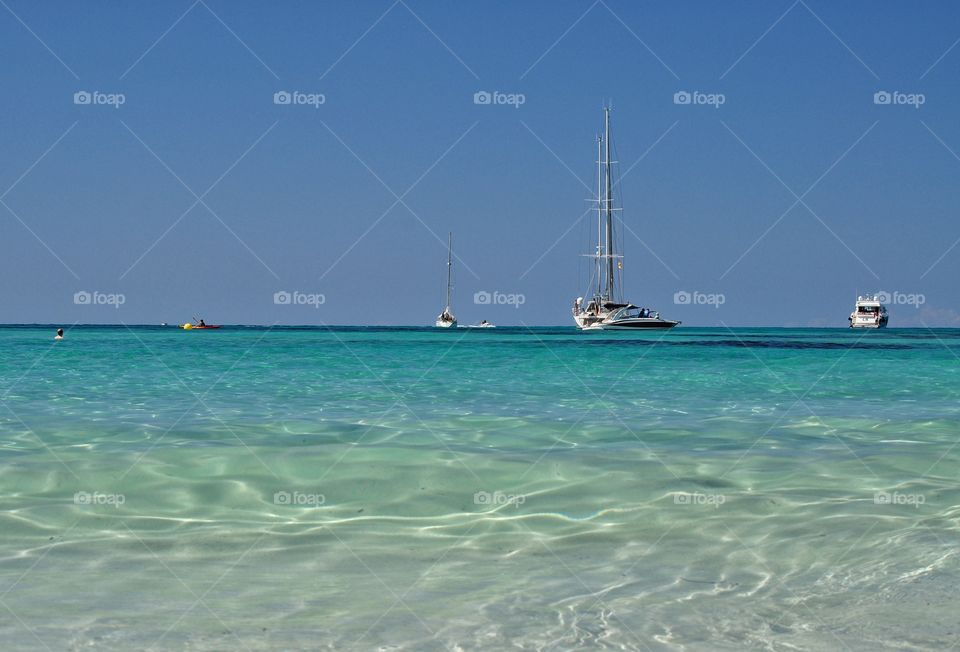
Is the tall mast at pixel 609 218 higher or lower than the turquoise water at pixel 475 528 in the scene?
higher

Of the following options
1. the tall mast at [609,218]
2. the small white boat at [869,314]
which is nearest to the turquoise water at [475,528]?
the tall mast at [609,218]

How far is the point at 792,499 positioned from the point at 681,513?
3.41 ft

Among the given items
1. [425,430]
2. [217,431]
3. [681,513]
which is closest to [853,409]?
[425,430]

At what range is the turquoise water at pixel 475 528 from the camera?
3822mm

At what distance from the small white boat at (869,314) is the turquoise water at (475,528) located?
12466 cm

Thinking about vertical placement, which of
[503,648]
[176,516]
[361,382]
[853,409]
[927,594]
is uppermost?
[361,382]

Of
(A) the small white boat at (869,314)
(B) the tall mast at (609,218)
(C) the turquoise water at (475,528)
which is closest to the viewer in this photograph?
(C) the turquoise water at (475,528)

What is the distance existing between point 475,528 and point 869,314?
440 feet

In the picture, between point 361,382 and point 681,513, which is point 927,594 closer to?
point 681,513

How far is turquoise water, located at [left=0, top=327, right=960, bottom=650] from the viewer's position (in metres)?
3.82

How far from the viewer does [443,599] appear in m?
4.23

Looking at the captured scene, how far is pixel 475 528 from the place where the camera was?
5785 mm

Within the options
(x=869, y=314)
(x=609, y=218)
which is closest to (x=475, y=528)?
(x=609, y=218)

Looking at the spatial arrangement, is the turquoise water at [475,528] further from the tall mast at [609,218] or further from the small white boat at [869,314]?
the small white boat at [869,314]
